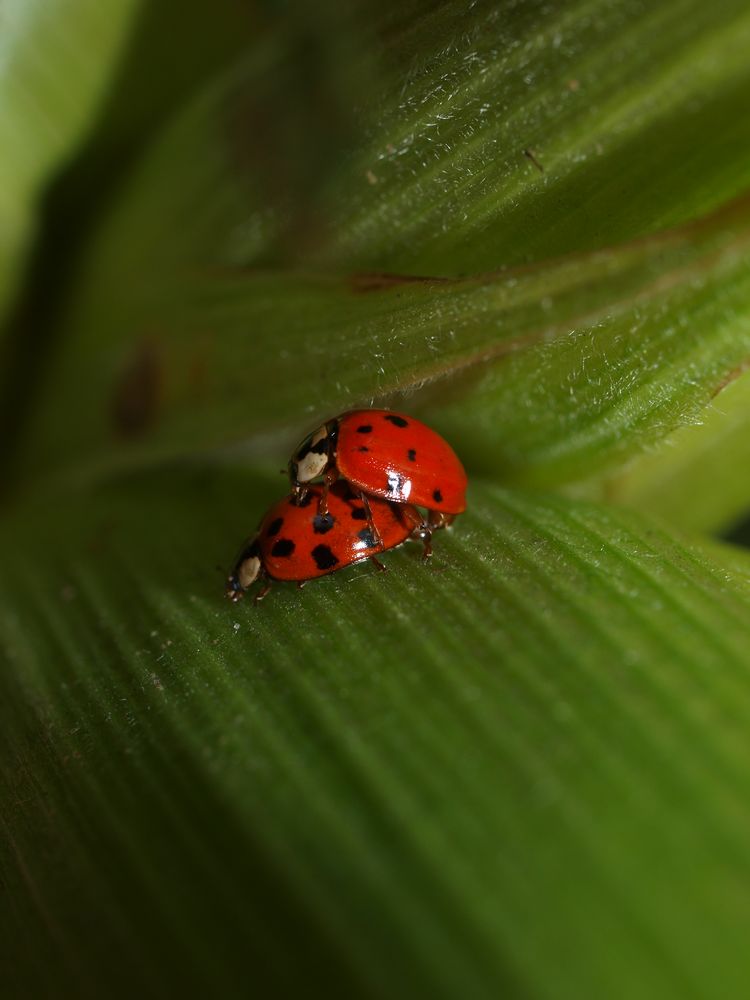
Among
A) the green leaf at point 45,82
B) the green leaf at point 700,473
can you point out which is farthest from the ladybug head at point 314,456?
the green leaf at point 45,82

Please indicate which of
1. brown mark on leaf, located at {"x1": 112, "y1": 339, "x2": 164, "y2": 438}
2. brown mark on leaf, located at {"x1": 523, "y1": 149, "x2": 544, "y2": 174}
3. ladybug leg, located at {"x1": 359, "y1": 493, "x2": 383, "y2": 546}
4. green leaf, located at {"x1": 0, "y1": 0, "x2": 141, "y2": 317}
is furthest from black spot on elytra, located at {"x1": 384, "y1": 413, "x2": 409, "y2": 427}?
green leaf, located at {"x1": 0, "y1": 0, "x2": 141, "y2": 317}

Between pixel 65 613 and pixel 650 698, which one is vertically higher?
pixel 65 613

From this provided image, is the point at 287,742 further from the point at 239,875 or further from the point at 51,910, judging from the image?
the point at 51,910

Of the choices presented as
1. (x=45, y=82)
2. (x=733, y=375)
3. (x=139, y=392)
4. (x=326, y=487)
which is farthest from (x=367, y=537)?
(x=45, y=82)

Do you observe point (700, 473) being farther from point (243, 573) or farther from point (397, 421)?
point (243, 573)

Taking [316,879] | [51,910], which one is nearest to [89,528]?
[51,910]

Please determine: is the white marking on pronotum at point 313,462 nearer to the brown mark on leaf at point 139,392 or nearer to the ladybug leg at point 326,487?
the ladybug leg at point 326,487
